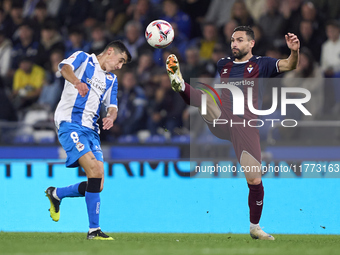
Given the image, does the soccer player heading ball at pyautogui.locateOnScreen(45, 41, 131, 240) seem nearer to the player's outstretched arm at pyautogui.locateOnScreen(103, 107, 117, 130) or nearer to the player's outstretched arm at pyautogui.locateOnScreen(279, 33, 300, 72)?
the player's outstretched arm at pyautogui.locateOnScreen(103, 107, 117, 130)

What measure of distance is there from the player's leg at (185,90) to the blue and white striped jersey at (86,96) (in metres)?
0.69

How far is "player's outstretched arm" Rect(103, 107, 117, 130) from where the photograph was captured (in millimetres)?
5734

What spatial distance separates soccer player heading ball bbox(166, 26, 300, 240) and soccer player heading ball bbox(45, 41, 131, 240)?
67 centimetres

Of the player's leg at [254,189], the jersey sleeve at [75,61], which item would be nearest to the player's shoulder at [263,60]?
the player's leg at [254,189]

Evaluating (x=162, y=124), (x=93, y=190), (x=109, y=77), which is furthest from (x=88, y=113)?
(x=162, y=124)

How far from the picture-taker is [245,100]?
19.5ft

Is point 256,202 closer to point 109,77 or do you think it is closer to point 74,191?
point 74,191

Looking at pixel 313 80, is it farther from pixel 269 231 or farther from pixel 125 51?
pixel 125 51

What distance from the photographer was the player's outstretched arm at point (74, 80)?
17.4 feet

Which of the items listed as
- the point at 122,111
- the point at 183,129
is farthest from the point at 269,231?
the point at 122,111

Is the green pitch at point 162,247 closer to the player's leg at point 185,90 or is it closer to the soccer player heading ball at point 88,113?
the soccer player heading ball at point 88,113

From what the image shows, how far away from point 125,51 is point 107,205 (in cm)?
205

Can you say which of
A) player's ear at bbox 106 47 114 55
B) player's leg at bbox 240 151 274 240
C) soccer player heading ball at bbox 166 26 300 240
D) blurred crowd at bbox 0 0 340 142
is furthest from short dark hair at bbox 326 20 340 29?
player's ear at bbox 106 47 114 55

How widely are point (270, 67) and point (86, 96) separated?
1.83 meters
